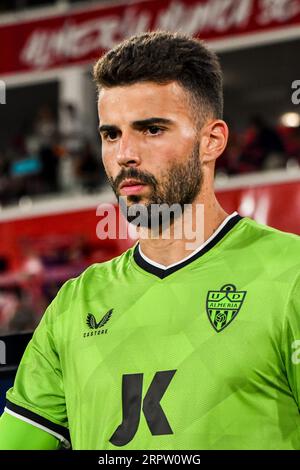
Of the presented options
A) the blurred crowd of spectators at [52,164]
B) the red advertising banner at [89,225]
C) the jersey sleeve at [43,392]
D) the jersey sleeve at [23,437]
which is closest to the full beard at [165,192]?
the jersey sleeve at [43,392]

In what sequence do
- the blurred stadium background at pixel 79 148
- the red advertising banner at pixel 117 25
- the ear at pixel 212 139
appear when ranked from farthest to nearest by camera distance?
the red advertising banner at pixel 117 25 → the blurred stadium background at pixel 79 148 → the ear at pixel 212 139

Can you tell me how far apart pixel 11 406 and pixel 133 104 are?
0.83 meters

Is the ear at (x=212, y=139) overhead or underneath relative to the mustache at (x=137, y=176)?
overhead

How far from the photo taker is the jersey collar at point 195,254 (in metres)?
2.50

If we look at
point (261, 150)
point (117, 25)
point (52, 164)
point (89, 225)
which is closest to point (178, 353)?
point (261, 150)

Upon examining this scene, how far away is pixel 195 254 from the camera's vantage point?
250 cm

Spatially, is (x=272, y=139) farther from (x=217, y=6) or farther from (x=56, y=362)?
(x=56, y=362)

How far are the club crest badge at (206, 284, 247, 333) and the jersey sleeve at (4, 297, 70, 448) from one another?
42 centimetres

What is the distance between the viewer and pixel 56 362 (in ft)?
8.23

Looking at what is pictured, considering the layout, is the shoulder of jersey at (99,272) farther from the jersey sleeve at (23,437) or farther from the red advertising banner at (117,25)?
the red advertising banner at (117,25)

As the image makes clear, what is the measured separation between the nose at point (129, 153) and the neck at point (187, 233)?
0.72ft

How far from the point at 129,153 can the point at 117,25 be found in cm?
1318

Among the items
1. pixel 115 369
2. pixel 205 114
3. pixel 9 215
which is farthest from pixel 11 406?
pixel 9 215
